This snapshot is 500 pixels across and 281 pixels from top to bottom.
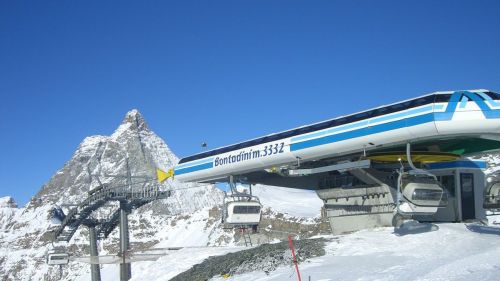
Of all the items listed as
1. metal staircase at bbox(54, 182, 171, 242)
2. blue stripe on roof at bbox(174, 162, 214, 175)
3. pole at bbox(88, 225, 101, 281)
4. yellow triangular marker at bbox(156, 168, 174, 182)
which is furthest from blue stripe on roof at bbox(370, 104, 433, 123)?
pole at bbox(88, 225, 101, 281)

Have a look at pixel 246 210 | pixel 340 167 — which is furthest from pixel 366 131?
pixel 246 210

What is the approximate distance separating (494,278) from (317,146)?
14.0 m

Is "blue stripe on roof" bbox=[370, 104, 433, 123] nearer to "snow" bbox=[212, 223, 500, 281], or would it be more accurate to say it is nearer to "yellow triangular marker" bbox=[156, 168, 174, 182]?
"snow" bbox=[212, 223, 500, 281]

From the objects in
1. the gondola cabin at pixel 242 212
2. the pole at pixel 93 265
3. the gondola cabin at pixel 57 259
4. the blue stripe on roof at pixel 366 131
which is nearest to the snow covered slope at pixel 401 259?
the gondola cabin at pixel 242 212

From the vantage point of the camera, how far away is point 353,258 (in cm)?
2233

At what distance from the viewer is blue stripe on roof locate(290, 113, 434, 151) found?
2414cm

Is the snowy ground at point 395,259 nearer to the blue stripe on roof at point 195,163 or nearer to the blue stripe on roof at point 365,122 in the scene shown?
the blue stripe on roof at point 365,122

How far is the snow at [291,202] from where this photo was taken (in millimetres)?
98012

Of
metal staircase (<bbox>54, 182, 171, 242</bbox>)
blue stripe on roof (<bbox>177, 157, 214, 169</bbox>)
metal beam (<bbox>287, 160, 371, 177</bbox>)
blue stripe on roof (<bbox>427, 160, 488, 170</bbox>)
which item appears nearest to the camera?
metal beam (<bbox>287, 160, 371, 177</bbox>)

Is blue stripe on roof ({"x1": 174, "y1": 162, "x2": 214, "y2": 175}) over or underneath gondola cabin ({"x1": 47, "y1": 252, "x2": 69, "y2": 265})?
over

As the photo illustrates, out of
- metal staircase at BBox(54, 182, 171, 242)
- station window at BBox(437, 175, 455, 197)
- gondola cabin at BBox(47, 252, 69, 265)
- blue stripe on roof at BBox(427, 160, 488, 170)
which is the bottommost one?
gondola cabin at BBox(47, 252, 69, 265)

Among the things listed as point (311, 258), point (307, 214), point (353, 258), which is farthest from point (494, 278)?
point (307, 214)

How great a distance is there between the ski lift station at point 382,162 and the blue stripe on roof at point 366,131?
0.04 metres

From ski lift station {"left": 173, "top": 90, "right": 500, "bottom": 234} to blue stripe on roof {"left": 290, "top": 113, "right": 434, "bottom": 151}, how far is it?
4cm
